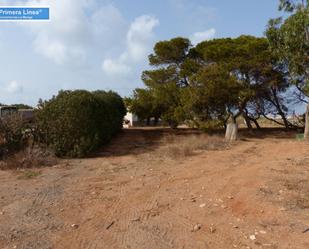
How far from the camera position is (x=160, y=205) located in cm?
609

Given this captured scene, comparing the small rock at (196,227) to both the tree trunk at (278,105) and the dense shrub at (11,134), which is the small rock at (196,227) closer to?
the dense shrub at (11,134)

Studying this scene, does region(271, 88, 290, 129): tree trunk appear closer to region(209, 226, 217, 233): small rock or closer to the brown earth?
the brown earth

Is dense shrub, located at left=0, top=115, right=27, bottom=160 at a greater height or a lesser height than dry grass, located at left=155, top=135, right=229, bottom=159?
greater

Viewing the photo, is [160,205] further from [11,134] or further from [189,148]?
[11,134]

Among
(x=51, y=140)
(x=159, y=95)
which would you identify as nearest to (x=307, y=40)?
(x=159, y=95)

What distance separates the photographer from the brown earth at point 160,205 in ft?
15.4

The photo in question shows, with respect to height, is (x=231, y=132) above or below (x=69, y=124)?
below

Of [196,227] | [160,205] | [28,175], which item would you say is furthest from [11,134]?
[196,227]

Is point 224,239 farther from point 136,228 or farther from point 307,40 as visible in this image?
point 307,40

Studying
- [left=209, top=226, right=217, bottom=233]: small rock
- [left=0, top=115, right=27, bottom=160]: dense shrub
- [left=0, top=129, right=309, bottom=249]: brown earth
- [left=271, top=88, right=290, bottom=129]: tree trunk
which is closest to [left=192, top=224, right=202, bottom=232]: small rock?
[left=0, top=129, right=309, bottom=249]: brown earth

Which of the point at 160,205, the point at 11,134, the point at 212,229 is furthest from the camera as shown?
the point at 11,134

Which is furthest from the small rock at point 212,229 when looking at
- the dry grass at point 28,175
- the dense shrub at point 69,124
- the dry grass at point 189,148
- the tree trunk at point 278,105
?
the tree trunk at point 278,105

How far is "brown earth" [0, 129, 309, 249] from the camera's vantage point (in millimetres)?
4680

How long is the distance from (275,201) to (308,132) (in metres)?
10.7
